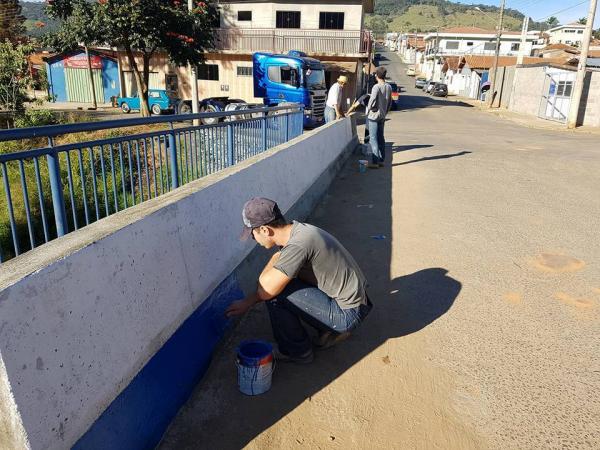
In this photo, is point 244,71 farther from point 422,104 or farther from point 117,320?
point 117,320

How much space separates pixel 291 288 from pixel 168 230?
0.89 meters

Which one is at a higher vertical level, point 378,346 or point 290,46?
point 290,46

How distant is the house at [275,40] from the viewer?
28.8 metres

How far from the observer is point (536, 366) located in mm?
3311

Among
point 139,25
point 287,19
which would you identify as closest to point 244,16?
point 287,19

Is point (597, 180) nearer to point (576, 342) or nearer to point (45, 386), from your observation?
point (576, 342)

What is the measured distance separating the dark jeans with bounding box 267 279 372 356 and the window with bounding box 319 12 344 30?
95.1ft

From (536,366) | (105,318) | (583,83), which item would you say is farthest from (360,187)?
(583,83)

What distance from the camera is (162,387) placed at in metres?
2.68

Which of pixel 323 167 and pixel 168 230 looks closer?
pixel 168 230

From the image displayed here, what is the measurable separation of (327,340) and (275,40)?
28.8m

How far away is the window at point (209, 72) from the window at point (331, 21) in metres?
7.16

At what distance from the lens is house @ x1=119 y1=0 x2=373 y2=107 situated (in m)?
28.8

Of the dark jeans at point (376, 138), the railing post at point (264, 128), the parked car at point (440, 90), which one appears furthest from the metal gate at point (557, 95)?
the parked car at point (440, 90)
